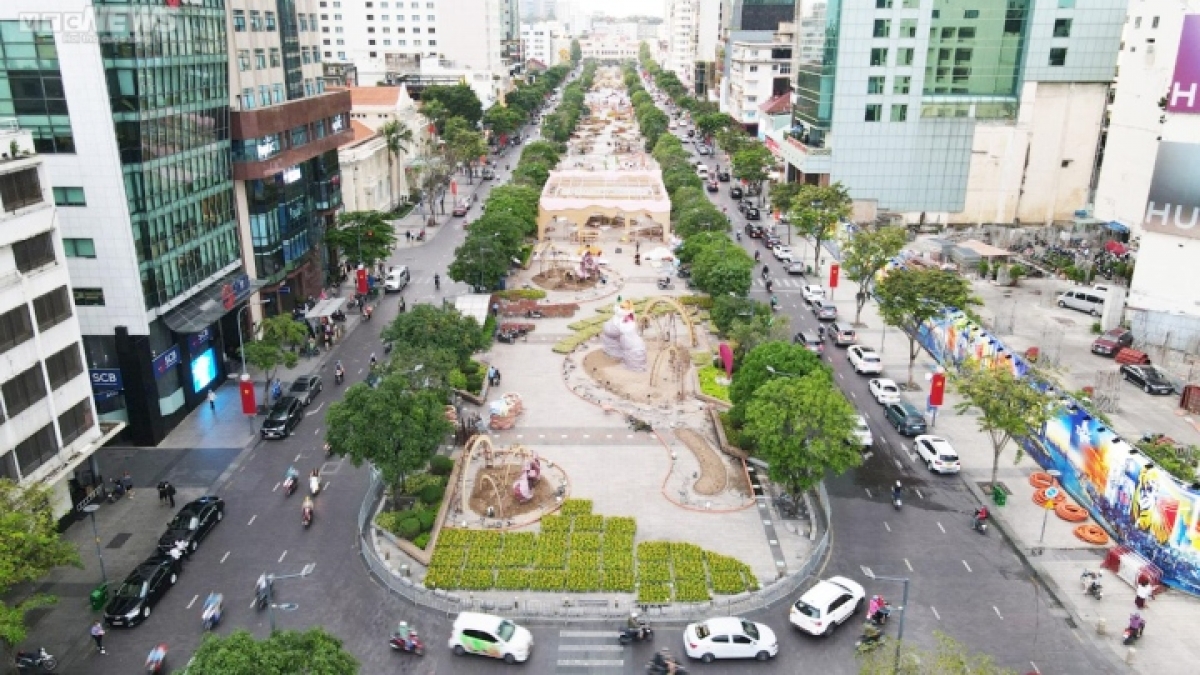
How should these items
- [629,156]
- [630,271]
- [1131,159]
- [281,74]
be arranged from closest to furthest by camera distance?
[281,74]
[1131,159]
[630,271]
[629,156]

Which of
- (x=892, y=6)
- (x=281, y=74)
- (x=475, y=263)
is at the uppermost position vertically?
(x=892, y=6)

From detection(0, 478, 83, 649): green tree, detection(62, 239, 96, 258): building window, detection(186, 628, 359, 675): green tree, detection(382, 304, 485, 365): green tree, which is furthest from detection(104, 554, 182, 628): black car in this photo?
detection(62, 239, 96, 258): building window

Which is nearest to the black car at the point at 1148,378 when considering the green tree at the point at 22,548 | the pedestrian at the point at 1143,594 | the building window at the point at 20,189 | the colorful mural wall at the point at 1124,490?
the colorful mural wall at the point at 1124,490

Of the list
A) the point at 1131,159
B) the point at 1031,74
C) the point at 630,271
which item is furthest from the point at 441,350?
the point at 1031,74

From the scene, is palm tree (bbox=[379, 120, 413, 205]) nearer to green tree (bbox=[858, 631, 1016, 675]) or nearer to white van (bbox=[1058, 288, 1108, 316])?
white van (bbox=[1058, 288, 1108, 316])

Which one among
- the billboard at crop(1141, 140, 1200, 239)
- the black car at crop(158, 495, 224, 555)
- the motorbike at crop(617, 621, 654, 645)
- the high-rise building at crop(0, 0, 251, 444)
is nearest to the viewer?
the motorbike at crop(617, 621, 654, 645)

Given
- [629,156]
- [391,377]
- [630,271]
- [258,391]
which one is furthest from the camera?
[629,156]

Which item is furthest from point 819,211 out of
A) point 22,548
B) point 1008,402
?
point 22,548

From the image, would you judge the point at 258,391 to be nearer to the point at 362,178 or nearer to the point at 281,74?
the point at 281,74
